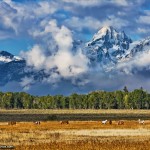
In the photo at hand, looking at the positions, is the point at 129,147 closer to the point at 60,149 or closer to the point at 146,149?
the point at 146,149

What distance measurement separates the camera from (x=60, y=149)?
4678 centimetres

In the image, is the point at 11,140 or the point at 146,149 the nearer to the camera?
the point at 146,149

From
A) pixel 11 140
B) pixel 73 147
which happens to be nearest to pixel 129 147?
pixel 73 147

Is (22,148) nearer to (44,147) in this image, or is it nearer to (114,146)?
(44,147)

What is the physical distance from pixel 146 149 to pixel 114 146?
428 cm

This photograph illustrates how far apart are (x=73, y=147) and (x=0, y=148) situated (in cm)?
726

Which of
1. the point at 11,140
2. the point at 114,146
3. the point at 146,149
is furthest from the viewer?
the point at 11,140

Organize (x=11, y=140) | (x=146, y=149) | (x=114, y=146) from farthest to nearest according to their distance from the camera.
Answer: (x=11, y=140), (x=114, y=146), (x=146, y=149)

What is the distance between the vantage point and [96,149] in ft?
152

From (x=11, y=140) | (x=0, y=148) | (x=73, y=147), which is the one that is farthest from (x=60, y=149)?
(x=11, y=140)

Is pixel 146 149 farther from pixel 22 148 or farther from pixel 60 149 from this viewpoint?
pixel 22 148

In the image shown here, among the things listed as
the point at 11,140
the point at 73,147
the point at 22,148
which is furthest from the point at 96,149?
the point at 11,140

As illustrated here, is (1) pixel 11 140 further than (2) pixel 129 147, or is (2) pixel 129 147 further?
(1) pixel 11 140

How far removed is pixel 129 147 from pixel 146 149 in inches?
101
